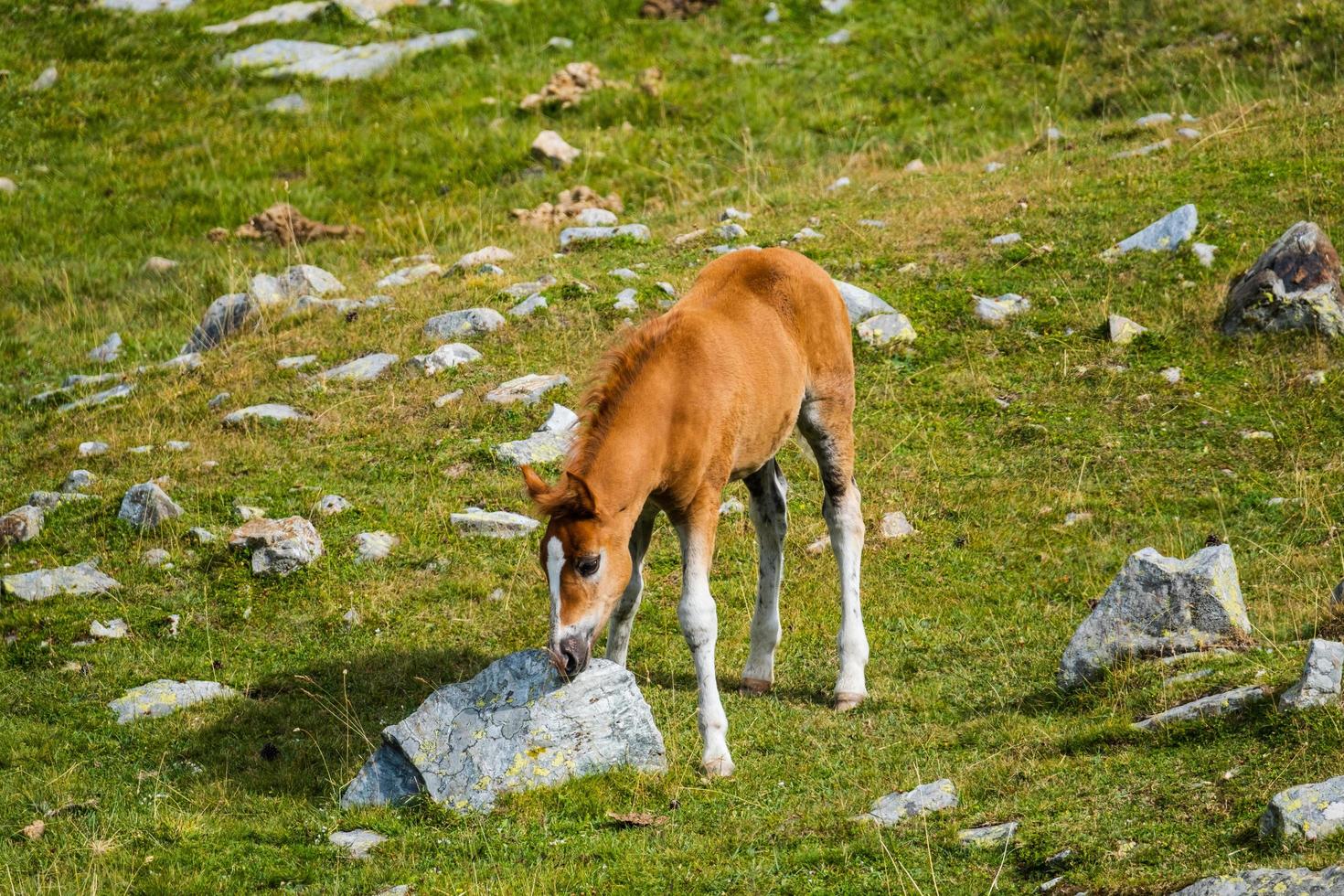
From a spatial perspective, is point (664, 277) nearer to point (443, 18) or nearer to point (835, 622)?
point (835, 622)

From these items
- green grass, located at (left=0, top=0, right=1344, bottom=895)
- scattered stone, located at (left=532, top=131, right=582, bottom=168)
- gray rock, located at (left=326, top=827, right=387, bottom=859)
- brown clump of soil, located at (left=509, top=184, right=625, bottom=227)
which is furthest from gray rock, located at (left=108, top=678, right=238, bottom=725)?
scattered stone, located at (left=532, top=131, right=582, bottom=168)

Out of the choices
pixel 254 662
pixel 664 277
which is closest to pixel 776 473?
pixel 254 662

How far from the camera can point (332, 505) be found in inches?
473

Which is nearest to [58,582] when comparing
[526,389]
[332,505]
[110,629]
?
[110,629]

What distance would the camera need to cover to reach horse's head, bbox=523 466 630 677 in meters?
7.42

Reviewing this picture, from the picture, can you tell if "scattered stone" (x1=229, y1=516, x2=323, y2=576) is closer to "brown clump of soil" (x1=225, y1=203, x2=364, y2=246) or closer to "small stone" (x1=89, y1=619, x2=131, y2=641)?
"small stone" (x1=89, y1=619, x2=131, y2=641)

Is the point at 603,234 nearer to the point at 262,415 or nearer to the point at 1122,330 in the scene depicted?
the point at 262,415

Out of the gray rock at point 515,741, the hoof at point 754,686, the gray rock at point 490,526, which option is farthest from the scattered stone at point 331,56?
the gray rock at point 515,741

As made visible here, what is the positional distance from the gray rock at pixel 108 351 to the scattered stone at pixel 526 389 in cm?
582

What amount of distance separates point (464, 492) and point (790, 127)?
11.6 m

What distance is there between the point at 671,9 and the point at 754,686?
18619 millimetres

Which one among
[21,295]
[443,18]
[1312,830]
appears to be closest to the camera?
[1312,830]

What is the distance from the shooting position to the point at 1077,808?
21.8 feet

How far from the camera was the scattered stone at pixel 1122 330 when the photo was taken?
1395 centimetres
